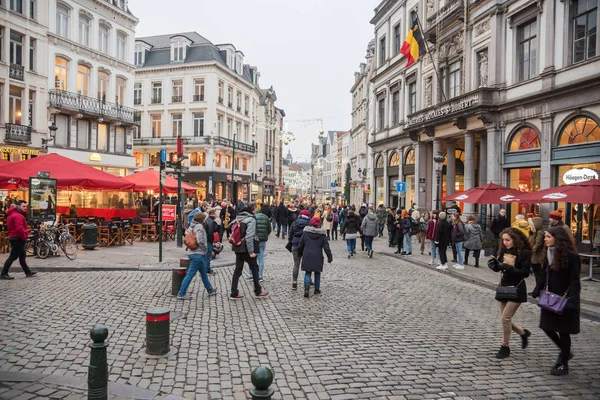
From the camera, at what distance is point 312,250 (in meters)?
9.75

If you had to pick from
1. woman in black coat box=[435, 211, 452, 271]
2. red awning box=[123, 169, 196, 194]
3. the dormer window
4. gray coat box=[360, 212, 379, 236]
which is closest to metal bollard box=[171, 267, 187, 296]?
woman in black coat box=[435, 211, 452, 271]

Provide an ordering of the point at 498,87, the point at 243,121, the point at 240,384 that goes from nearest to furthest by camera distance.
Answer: the point at 240,384 → the point at 498,87 → the point at 243,121

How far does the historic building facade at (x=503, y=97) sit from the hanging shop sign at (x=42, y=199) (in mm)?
16898

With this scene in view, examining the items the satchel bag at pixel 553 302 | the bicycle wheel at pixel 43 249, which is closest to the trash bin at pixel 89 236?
the bicycle wheel at pixel 43 249

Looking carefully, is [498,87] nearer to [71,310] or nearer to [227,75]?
[71,310]

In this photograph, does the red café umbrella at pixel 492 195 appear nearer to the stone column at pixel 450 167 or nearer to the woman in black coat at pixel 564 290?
the woman in black coat at pixel 564 290

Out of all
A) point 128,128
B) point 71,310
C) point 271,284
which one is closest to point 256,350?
point 71,310

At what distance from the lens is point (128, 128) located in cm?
3559

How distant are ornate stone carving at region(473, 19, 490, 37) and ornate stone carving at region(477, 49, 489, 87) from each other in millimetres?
926

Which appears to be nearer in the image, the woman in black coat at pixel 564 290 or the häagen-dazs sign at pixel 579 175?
the woman in black coat at pixel 564 290

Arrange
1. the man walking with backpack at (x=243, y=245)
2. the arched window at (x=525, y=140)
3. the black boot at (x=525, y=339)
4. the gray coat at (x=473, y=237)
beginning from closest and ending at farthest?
1. the black boot at (x=525, y=339)
2. the man walking with backpack at (x=243, y=245)
3. the gray coat at (x=473, y=237)
4. the arched window at (x=525, y=140)

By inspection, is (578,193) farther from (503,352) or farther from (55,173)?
(55,173)

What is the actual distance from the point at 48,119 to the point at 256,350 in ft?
89.0

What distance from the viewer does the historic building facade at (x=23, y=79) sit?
24.7m
